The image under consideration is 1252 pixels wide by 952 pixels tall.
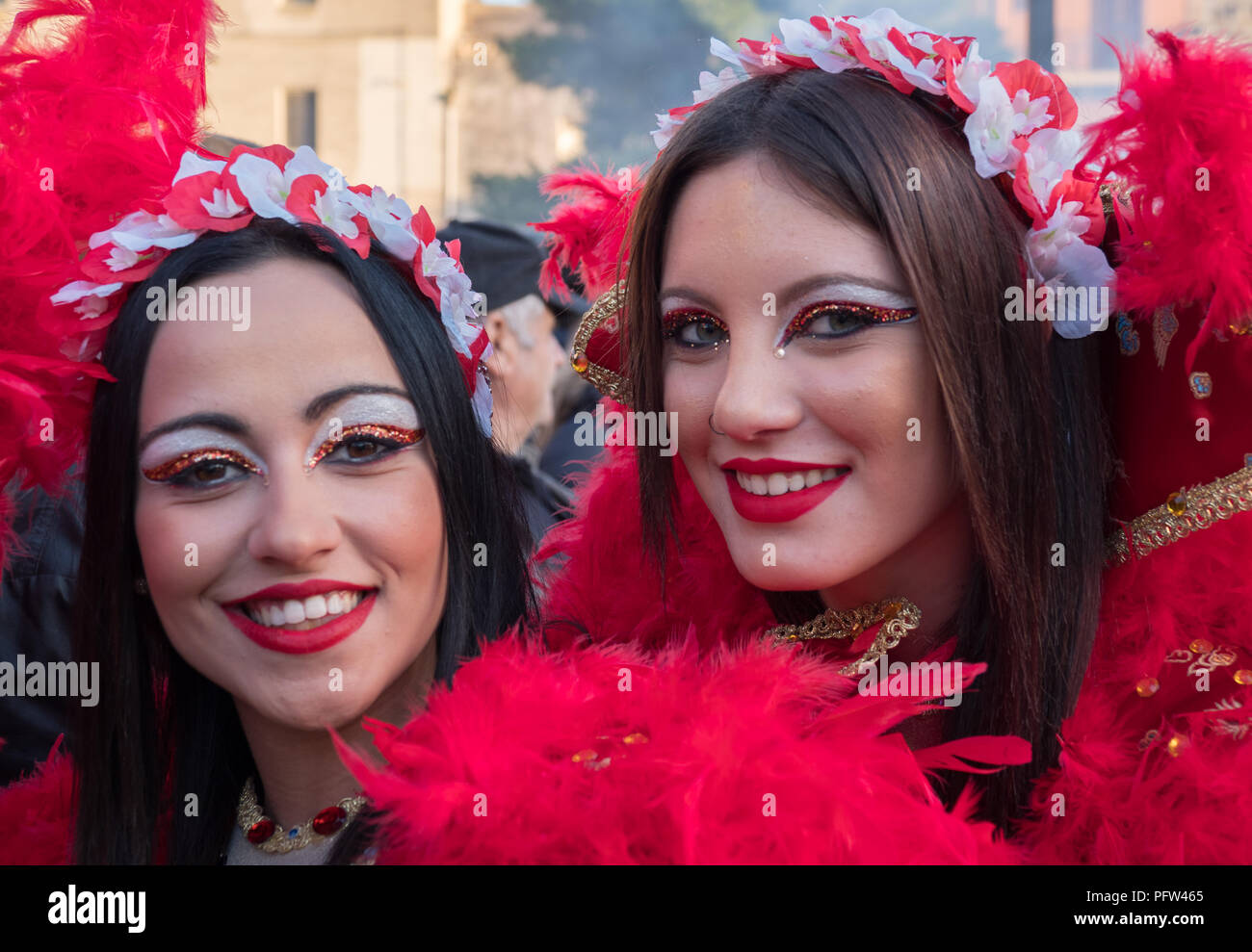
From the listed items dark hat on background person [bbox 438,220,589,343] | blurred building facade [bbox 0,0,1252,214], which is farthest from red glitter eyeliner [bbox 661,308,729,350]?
blurred building facade [bbox 0,0,1252,214]

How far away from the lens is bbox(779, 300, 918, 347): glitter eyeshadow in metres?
1.75

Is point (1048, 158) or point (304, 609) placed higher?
point (1048, 158)

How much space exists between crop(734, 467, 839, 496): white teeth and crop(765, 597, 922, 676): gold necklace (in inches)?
10.3

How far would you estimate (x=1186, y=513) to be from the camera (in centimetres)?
181

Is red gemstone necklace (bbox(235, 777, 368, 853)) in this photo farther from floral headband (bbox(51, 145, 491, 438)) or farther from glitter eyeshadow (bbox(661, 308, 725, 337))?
glitter eyeshadow (bbox(661, 308, 725, 337))

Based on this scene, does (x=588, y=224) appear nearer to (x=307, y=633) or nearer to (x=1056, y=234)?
(x=1056, y=234)

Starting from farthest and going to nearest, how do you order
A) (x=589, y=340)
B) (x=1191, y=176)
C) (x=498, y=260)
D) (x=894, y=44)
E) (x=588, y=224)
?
(x=498, y=260)
(x=588, y=224)
(x=589, y=340)
(x=894, y=44)
(x=1191, y=176)

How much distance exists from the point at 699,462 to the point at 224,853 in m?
0.89

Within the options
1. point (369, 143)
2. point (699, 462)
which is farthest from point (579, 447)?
point (369, 143)

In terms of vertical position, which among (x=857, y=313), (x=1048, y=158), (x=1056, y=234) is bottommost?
(x=857, y=313)

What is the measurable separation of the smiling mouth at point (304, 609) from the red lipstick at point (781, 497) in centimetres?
55

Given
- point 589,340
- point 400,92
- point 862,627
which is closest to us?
point 862,627

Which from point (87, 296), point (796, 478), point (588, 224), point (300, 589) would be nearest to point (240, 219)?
point (87, 296)

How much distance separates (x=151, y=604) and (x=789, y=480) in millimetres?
933
